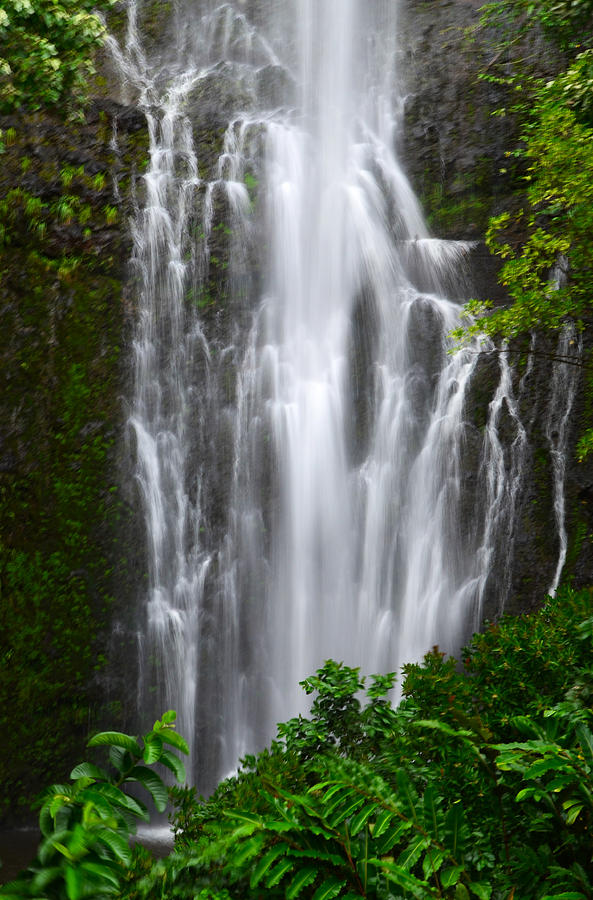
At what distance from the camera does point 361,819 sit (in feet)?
9.17

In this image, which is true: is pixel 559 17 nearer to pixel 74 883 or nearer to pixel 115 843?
pixel 115 843

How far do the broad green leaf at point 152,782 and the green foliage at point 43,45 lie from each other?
25.7 feet

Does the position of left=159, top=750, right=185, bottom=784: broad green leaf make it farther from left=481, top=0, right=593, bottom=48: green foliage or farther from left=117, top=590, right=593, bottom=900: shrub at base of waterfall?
left=481, top=0, right=593, bottom=48: green foliage

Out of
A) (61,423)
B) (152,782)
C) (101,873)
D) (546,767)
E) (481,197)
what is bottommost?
(101,873)

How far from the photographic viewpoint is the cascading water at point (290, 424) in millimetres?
11000

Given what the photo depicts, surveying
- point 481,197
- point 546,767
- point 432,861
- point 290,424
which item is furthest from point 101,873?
point 481,197

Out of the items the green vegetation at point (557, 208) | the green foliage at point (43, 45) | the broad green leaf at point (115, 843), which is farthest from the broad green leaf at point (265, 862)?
the green foliage at point (43, 45)

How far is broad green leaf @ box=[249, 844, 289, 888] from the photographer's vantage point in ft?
8.64

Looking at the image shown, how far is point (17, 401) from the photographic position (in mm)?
11922

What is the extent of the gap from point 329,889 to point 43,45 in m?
8.83

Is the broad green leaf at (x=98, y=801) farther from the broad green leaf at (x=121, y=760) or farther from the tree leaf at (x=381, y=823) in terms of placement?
→ the tree leaf at (x=381, y=823)

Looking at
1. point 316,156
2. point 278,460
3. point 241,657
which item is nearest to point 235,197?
point 316,156

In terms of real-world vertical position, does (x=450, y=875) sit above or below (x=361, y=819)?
below

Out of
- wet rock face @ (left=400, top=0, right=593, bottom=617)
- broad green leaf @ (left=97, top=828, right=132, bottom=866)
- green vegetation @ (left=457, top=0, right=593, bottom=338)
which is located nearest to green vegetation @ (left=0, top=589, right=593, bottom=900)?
broad green leaf @ (left=97, top=828, right=132, bottom=866)
